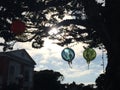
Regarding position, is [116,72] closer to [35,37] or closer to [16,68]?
[35,37]

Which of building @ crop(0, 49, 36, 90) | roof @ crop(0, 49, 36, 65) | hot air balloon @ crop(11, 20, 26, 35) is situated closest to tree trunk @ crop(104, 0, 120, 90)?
hot air balloon @ crop(11, 20, 26, 35)

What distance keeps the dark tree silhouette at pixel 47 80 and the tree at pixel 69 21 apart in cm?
4156

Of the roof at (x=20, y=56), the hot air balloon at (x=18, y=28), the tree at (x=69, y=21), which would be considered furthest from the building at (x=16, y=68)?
the hot air balloon at (x=18, y=28)

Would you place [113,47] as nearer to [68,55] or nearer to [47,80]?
[68,55]

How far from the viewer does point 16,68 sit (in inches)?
2031

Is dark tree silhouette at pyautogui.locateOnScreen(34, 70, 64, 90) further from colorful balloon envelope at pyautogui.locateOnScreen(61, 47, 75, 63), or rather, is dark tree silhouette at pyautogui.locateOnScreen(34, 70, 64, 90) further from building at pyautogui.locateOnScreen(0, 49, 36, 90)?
colorful balloon envelope at pyautogui.locateOnScreen(61, 47, 75, 63)

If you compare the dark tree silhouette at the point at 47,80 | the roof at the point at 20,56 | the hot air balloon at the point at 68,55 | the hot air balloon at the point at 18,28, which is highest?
the roof at the point at 20,56

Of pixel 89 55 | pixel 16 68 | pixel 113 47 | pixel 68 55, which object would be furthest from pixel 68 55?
pixel 16 68

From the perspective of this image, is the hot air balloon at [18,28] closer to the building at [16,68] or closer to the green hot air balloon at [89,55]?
the green hot air balloon at [89,55]

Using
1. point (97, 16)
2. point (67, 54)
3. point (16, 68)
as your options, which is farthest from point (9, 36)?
point (16, 68)

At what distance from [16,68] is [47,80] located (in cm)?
915

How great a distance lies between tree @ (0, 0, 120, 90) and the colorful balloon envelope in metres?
1.03

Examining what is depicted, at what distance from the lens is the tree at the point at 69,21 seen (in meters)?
13.6

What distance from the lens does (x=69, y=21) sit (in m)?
14.2
